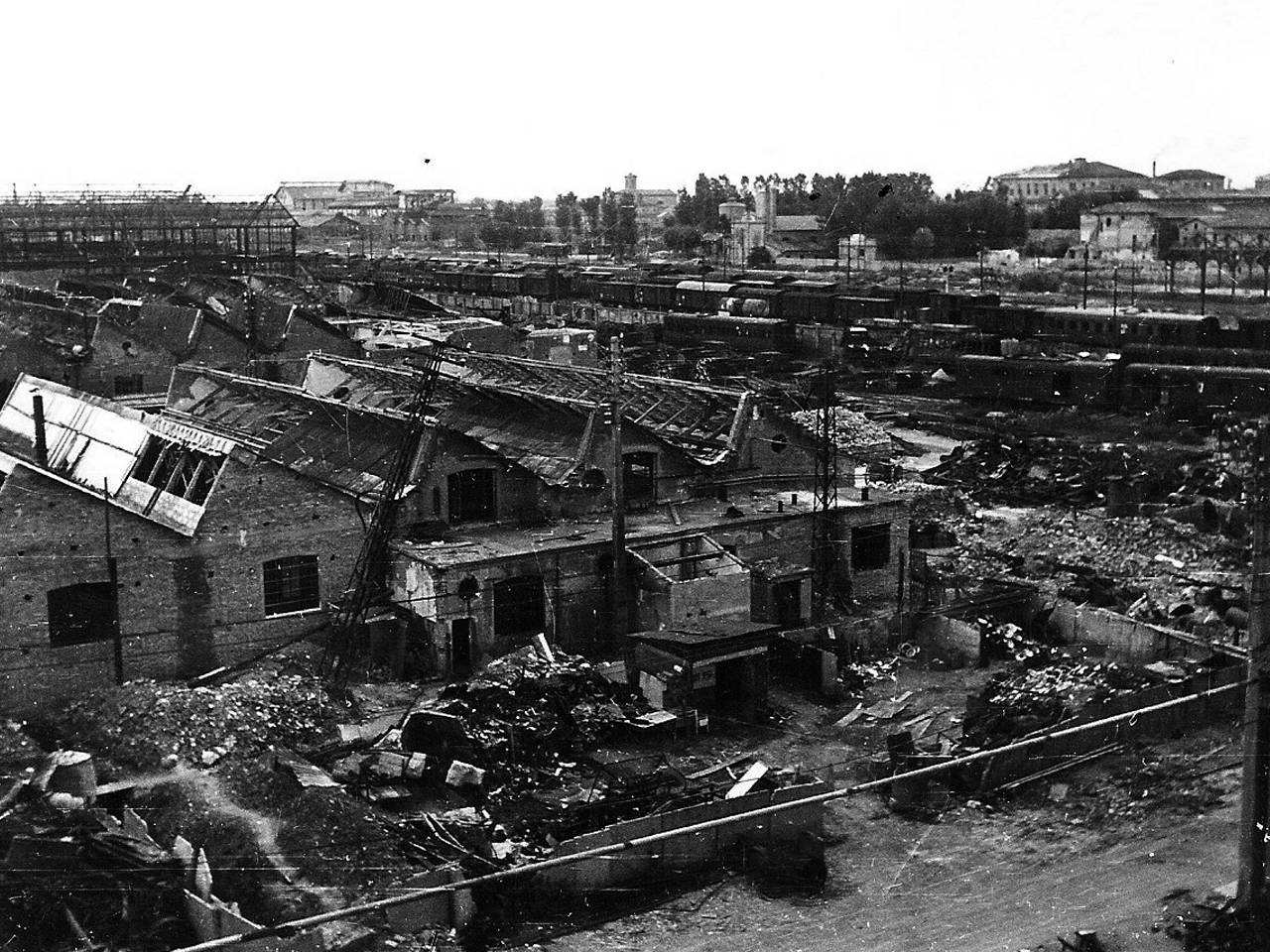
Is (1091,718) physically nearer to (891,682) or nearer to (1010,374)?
(891,682)

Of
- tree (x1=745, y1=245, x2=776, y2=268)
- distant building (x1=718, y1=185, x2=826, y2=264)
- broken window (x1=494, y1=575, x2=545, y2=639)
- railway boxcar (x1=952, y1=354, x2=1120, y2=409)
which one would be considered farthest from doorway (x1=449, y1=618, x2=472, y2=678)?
distant building (x1=718, y1=185, x2=826, y2=264)

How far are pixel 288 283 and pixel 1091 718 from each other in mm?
39651

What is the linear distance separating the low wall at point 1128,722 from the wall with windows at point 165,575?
37.5 ft

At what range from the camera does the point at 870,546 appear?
27.4 metres

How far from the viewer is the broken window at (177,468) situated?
23.5 meters

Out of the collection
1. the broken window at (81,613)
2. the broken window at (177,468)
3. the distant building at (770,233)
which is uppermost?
the distant building at (770,233)

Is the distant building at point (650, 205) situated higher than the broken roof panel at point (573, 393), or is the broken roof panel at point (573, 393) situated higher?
the distant building at point (650, 205)

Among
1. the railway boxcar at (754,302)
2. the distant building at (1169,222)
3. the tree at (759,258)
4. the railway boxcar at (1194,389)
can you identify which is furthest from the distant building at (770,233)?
the railway boxcar at (1194,389)

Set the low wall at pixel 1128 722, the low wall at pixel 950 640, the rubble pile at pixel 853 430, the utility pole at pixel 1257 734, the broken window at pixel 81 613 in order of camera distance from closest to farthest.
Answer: the utility pole at pixel 1257 734 → the low wall at pixel 1128 722 → the broken window at pixel 81 613 → the low wall at pixel 950 640 → the rubble pile at pixel 853 430

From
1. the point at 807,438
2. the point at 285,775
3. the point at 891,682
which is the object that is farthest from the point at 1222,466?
the point at 285,775

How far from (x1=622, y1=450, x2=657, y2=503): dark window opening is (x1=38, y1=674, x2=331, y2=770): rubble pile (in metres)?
9.35

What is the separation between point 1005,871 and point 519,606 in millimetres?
10037

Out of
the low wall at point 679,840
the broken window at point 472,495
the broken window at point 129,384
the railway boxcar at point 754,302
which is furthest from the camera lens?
the railway boxcar at point 754,302

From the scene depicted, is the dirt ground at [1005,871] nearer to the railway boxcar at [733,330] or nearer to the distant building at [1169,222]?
the distant building at [1169,222]
